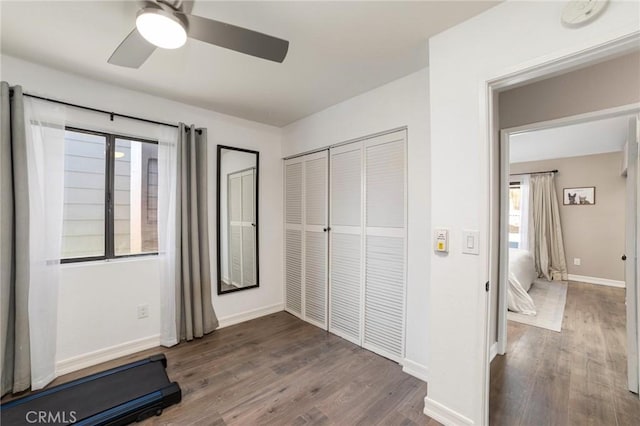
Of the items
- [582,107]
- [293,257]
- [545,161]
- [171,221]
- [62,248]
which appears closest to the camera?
[582,107]

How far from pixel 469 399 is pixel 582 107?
2.30 meters

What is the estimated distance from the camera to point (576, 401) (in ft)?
6.32

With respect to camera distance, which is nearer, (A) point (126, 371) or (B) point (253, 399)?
(B) point (253, 399)

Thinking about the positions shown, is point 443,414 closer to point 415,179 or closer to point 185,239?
point 415,179

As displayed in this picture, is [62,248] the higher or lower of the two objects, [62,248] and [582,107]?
the lower

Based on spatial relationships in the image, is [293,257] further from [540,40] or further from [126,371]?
[540,40]

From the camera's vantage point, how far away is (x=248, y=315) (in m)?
3.36

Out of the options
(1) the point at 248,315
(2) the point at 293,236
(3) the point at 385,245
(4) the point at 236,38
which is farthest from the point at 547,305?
(4) the point at 236,38

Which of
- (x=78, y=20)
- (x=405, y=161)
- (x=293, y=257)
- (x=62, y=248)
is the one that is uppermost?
(x=78, y=20)

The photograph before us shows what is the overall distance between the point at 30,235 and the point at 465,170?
3108 mm

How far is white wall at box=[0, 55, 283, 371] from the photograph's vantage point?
2.23 meters

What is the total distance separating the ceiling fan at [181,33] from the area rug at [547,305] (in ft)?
13.1

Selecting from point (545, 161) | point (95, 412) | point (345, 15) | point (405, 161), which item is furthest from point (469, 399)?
point (545, 161)

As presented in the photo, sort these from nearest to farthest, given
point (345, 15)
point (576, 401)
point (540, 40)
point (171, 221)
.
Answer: point (540, 40) → point (345, 15) → point (576, 401) → point (171, 221)
